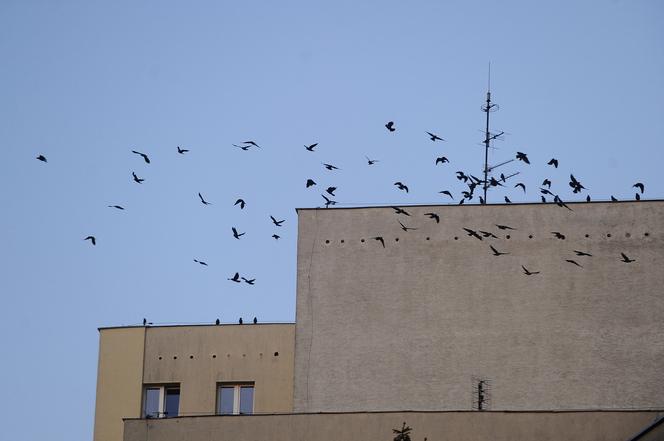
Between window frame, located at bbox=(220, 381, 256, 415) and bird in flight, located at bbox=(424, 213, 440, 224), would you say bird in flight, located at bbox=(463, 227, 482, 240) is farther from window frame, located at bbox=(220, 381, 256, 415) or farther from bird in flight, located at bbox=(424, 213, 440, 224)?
window frame, located at bbox=(220, 381, 256, 415)

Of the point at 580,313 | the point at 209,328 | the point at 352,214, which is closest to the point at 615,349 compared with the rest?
the point at 580,313

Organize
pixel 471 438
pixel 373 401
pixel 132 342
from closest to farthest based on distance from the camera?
pixel 471 438 → pixel 373 401 → pixel 132 342

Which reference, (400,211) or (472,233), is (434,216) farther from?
(472,233)

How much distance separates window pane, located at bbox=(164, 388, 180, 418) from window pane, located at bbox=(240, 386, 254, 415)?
1567 mm

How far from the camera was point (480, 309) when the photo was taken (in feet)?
144

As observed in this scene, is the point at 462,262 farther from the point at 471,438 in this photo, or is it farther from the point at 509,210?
the point at 471,438

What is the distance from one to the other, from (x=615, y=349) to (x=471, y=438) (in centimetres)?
653

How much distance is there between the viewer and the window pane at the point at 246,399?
1786 inches

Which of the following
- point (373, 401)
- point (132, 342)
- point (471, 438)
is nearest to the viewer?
point (471, 438)

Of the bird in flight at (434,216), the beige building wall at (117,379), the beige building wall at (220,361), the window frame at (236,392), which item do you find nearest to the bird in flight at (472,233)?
the bird in flight at (434,216)

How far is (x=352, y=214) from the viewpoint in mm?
45062

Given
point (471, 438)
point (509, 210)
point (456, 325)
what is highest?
point (509, 210)

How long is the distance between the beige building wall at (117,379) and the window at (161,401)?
301mm

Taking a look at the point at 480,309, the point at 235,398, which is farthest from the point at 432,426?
the point at 235,398
